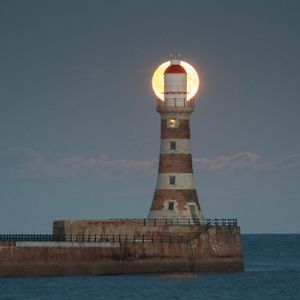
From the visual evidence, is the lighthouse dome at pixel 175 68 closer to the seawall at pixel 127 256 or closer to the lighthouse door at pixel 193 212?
the lighthouse door at pixel 193 212

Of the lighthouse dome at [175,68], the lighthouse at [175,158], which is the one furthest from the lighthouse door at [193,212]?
the lighthouse dome at [175,68]

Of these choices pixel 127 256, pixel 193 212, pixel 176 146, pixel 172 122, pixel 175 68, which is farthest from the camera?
pixel 175 68

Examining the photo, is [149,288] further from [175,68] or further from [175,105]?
[175,68]

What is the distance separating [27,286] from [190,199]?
44.9ft

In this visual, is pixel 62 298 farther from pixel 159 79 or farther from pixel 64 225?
pixel 159 79

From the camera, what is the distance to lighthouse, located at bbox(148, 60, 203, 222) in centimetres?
8825

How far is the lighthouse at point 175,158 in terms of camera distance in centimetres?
8825

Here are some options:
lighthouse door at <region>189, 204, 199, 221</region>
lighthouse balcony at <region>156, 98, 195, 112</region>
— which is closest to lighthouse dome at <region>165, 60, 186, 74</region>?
lighthouse balcony at <region>156, 98, 195, 112</region>

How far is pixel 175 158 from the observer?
88.2 metres

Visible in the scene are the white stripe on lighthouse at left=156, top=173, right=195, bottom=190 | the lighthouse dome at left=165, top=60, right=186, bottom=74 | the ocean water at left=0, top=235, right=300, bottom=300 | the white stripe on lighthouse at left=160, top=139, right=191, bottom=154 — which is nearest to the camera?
the ocean water at left=0, top=235, right=300, bottom=300

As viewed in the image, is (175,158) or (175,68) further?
(175,68)

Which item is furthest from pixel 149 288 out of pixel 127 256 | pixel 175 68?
pixel 175 68

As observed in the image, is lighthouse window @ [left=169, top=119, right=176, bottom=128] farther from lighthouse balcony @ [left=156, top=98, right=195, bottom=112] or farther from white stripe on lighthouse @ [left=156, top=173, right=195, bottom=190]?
white stripe on lighthouse @ [left=156, top=173, right=195, bottom=190]

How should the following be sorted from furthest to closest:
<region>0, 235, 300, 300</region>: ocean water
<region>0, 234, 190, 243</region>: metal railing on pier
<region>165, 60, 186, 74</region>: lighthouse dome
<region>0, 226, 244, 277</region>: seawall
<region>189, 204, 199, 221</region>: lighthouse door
Answer: 1. <region>165, 60, 186, 74</region>: lighthouse dome
2. <region>189, 204, 199, 221</region>: lighthouse door
3. <region>0, 234, 190, 243</region>: metal railing on pier
4. <region>0, 226, 244, 277</region>: seawall
5. <region>0, 235, 300, 300</region>: ocean water
